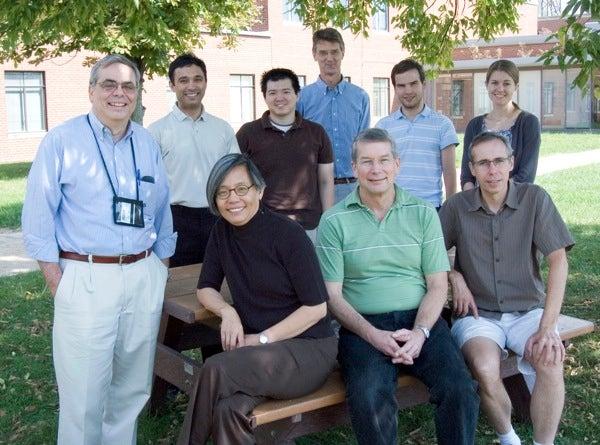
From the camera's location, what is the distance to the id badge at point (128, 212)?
11.4 feet

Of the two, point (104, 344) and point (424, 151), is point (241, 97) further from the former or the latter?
point (104, 344)

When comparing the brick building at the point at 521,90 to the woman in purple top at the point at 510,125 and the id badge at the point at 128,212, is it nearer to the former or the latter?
the woman in purple top at the point at 510,125

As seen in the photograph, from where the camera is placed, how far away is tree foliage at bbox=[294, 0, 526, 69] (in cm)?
923

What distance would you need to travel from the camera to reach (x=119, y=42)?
550 inches

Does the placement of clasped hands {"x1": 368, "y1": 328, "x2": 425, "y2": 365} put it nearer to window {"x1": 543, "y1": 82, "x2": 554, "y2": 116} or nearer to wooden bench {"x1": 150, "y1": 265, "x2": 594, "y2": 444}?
wooden bench {"x1": 150, "y1": 265, "x2": 594, "y2": 444}

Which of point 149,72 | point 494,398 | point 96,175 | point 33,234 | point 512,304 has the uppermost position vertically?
point 149,72

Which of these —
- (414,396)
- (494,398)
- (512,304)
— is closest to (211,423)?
(414,396)

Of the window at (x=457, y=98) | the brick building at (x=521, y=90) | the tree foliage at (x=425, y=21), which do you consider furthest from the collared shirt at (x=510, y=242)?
the window at (x=457, y=98)

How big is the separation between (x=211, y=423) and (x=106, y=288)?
2.46 ft

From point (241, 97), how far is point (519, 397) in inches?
1010

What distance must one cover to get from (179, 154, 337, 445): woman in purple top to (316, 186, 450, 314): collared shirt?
1.11ft

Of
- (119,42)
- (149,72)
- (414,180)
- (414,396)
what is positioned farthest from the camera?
(149,72)

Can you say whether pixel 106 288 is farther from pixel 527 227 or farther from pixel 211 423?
pixel 527 227

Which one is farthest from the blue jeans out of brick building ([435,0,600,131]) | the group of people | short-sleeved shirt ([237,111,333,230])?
brick building ([435,0,600,131])
